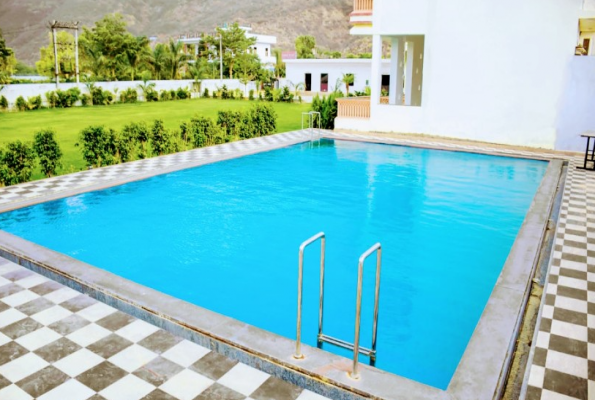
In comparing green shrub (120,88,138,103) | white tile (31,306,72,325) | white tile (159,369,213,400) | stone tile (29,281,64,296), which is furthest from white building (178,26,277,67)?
white tile (159,369,213,400)

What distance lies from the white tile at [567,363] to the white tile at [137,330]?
134 inches

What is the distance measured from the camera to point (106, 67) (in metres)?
45.6

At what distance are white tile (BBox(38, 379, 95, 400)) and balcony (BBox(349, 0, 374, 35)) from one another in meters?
19.0

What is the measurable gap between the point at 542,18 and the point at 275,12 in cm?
10996

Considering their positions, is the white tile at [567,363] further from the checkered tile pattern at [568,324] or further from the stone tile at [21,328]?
the stone tile at [21,328]

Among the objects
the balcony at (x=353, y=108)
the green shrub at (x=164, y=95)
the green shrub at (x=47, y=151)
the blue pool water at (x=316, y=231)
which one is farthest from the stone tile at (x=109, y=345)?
the green shrub at (x=164, y=95)

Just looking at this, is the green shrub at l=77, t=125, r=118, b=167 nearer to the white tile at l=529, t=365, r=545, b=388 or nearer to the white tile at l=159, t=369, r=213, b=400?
the white tile at l=159, t=369, r=213, b=400

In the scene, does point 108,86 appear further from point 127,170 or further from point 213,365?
point 213,365

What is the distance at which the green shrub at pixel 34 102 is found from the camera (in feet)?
91.1

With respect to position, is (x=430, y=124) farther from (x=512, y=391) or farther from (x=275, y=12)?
(x=275, y=12)

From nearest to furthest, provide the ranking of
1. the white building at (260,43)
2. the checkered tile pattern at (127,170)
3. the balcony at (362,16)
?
the checkered tile pattern at (127,170) → the balcony at (362,16) → the white building at (260,43)

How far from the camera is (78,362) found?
13.1 ft

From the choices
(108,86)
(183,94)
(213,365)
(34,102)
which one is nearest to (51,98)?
(34,102)

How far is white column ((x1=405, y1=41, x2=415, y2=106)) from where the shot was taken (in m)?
21.2
